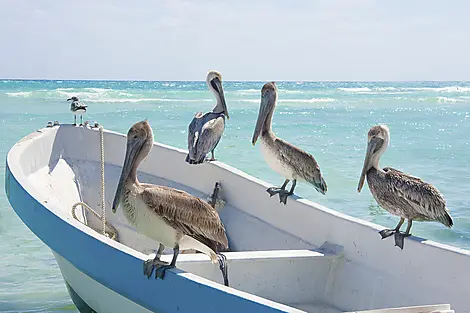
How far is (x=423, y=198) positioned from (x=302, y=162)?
1.25 metres

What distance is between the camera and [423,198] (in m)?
3.54

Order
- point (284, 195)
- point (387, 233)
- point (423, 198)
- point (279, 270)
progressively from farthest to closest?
point (284, 195), point (279, 270), point (387, 233), point (423, 198)

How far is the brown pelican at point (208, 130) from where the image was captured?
5375 millimetres

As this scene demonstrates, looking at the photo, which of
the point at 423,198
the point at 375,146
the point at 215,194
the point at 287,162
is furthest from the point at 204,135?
the point at 423,198

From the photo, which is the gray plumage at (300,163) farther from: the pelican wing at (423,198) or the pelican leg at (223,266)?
the pelican leg at (223,266)

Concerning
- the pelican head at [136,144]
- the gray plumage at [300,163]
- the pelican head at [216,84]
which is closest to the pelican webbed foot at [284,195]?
the gray plumage at [300,163]

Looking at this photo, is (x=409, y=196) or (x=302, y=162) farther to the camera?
(x=302, y=162)

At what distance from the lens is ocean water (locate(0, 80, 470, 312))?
21.2ft

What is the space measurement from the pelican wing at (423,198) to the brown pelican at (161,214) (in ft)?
3.28

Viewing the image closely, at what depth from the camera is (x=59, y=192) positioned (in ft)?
18.5

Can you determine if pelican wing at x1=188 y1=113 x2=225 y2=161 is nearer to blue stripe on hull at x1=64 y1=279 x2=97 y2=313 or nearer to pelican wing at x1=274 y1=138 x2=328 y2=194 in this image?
pelican wing at x1=274 y1=138 x2=328 y2=194

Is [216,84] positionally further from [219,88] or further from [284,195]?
[284,195]

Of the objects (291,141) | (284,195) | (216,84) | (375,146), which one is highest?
(216,84)

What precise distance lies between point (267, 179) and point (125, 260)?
296 inches
